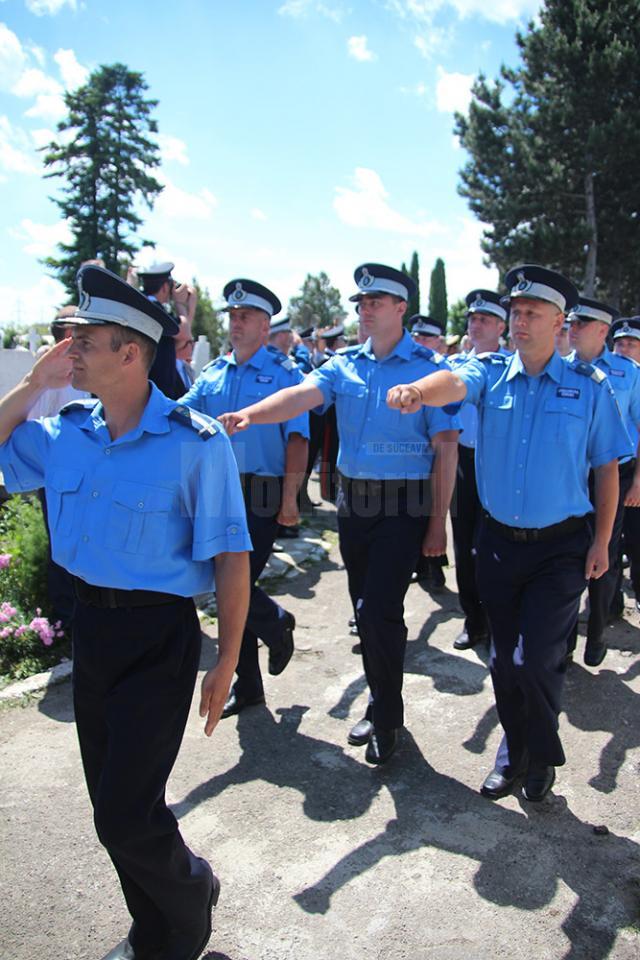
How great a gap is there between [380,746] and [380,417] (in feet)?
5.38

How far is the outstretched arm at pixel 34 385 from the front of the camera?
7.91 ft

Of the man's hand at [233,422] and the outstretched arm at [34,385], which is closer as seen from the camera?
the outstretched arm at [34,385]

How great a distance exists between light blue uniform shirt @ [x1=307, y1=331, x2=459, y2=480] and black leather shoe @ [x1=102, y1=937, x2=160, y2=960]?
2198mm

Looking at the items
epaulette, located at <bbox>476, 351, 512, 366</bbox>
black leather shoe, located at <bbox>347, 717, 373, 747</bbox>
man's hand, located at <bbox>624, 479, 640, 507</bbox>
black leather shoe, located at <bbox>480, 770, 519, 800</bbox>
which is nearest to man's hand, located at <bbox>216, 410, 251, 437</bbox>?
epaulette, located at <bbox>476, 351, 512, 366</bbox>

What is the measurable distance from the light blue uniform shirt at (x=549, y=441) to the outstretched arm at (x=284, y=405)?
776 millimetres

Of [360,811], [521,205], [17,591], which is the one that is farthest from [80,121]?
[360,811]

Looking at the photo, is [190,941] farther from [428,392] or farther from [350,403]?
[350,403]

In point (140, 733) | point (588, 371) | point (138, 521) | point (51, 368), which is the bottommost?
point (140, 733)

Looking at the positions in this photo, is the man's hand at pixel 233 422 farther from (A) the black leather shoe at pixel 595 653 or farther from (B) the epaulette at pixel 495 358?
(A) the black leather shoe at pixel 595 653

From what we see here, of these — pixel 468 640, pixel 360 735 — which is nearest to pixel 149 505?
pixel 360 735

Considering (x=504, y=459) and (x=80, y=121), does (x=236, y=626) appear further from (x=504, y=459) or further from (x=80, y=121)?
(x=80, y=121)

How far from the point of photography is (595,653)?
4668 millimetres

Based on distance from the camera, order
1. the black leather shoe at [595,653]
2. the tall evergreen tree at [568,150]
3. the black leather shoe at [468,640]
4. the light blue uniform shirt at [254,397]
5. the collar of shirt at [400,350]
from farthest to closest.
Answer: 1. the tall evergreen tree at [568,150]
2. the black leather shoe at [468,640]
3. the black leather shoe at [595,653]
4. the light blue uniform shirt at [254,397]
5. the collar of shirt at [400,350]

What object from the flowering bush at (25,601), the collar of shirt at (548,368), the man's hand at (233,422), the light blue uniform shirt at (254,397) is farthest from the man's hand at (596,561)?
the flowering bush at (25,601)
